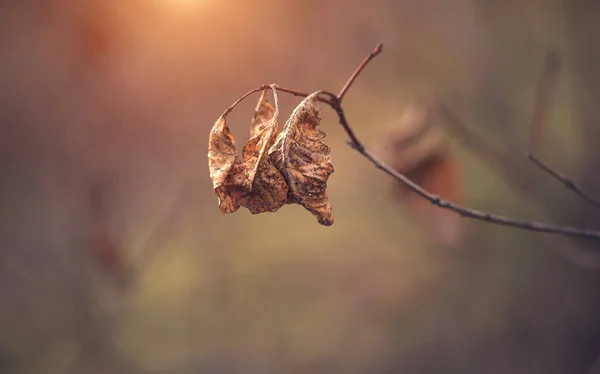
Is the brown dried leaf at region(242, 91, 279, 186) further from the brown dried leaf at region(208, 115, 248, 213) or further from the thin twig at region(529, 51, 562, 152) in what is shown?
the thin twig at region(529, 51, 562, 152)

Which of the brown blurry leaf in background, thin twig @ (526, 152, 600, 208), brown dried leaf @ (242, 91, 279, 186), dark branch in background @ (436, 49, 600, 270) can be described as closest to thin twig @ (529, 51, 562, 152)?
dark branch in background @ (436, 49, 600, 270)

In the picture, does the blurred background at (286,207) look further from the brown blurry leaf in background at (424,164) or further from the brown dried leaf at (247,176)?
the brown dried leaf at (247,176)

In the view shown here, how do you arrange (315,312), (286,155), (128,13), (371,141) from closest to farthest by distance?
(286,155), (128,13), (371,141), (315,312)

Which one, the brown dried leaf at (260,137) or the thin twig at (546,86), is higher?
the thin twig at (546,86)

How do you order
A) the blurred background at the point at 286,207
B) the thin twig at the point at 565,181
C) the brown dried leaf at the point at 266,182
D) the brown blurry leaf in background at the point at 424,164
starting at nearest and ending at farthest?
the brown dried leaf at the point at 266,182
the thin twig at the point at 565,181
the brown blurry leaf in background at the point at 424,164
the blurred background at the point at 286,207

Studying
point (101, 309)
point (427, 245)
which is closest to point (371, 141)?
point (427, 245)

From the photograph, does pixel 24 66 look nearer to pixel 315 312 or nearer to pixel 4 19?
pixel 4 19

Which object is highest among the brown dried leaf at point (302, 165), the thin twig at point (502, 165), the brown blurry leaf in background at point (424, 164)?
the thin twig at point (502, 165)

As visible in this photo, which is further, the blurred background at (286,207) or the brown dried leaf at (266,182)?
the blurred background at (286,207)

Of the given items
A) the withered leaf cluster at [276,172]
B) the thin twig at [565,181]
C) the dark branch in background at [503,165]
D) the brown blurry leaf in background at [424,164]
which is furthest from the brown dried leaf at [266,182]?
the dark branch in background at [503,165]
